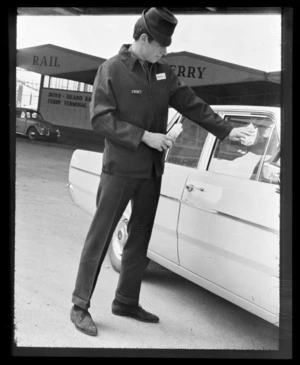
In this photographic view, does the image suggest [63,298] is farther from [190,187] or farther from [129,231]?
[190,187]

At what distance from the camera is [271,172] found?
379cm

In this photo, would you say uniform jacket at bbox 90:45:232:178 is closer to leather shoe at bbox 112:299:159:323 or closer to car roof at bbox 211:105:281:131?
car roof at bbox 211:105:281:131

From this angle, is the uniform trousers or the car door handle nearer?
the uniform trousers

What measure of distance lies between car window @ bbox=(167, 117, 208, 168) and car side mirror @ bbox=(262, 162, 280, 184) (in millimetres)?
520

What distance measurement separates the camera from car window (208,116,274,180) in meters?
3.84

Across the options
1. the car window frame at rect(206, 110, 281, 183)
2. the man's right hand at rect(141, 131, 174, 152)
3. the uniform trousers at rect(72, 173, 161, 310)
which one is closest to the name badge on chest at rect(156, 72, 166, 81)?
the man's right hand at rect(141, 131, 174, 152)

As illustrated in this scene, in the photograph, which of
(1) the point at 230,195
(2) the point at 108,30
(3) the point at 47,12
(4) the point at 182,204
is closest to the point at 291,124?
(1) the point at 230,195

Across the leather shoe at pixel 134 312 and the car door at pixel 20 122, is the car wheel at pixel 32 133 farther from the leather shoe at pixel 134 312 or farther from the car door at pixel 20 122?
the leather shoe at pixel 134 312

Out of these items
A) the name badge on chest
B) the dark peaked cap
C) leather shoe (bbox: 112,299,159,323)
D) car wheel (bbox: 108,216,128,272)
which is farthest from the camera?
car wheel (bbox: 108,216,128,272)

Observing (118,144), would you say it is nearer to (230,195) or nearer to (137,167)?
(137,167)

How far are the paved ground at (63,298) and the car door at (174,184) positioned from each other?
1.06 feet

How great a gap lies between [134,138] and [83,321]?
3.55ft

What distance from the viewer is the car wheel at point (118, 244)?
13.7 feet

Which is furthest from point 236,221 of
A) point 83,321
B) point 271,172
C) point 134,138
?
point 83,321
